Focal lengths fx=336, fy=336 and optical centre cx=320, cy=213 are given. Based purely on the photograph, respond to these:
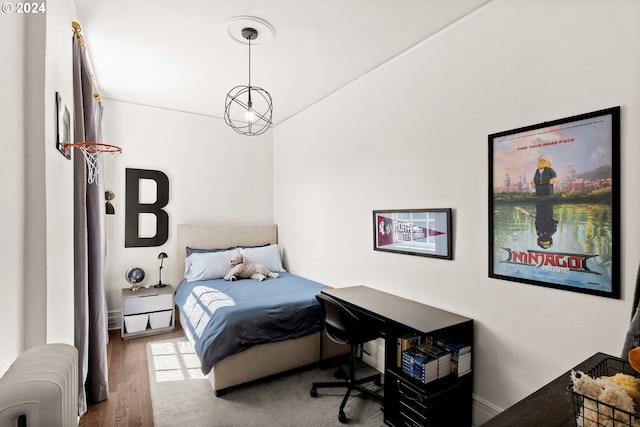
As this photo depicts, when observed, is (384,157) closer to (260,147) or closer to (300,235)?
(300,235)

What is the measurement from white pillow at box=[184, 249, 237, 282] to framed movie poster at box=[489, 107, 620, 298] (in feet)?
9.78

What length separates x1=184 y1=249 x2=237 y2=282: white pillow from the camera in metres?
3.94

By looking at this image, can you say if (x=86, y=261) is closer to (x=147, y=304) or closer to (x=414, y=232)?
(x=147, y=304)

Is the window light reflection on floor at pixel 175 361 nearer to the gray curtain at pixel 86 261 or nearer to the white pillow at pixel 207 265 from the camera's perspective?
the gray curtain at pixel 86 261

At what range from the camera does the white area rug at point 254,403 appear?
2.29m

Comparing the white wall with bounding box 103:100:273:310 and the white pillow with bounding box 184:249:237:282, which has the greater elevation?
the white wall with bounding box 103:100:273:310

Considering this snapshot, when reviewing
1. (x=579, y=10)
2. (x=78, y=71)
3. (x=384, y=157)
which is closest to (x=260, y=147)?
(x=384, y=157)

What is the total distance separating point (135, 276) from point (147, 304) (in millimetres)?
367

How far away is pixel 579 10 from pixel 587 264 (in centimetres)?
131

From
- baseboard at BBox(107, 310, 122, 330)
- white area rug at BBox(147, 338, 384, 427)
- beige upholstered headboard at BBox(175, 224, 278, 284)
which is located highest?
beige upholstered headboard at BBox(175, 224, 278, 284)

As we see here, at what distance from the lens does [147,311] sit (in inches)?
152

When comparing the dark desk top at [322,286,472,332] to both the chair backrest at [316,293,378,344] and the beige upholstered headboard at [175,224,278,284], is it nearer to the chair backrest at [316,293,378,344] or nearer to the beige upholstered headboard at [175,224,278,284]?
the chair backrest at [316,293,378,344]

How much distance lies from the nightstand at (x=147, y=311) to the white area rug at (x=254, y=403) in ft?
2.93

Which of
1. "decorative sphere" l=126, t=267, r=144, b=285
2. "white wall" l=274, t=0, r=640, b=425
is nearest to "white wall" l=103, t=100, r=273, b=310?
"decorative sphere" l=126, t=267, r=144, b=285
